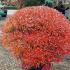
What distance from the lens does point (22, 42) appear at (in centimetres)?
844

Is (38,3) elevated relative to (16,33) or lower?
lower

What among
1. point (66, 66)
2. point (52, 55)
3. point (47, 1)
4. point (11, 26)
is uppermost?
point (11, 26)

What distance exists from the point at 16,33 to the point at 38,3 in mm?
18565

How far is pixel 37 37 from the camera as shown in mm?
8398

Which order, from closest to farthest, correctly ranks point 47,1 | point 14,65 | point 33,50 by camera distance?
point 33,50
point 14,65
point 47,1

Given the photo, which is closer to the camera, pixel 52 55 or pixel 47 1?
pixel 52 55

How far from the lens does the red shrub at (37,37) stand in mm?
8352

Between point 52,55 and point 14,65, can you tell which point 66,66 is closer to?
point 14,65

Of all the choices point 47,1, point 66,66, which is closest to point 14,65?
point 66,66

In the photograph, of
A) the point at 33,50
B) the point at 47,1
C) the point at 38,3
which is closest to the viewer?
the point at 33,50

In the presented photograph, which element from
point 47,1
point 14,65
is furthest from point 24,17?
point 47,1

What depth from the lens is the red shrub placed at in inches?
329

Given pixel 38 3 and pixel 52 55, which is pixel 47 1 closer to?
pixel 38 3

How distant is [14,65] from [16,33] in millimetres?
2981
